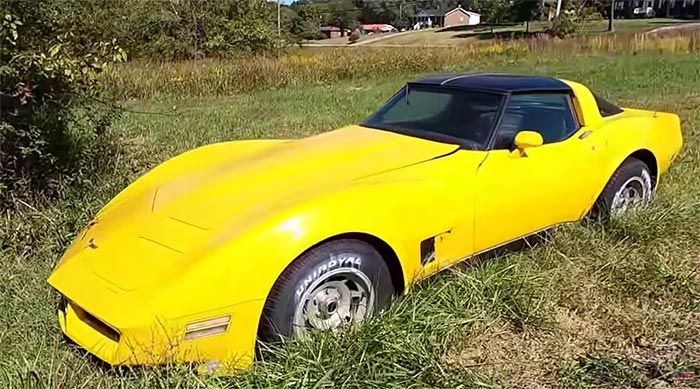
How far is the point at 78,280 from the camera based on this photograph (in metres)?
2.73

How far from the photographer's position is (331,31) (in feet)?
228

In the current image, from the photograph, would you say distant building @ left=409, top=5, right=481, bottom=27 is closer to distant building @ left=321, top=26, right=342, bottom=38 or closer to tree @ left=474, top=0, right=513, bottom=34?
distant building @ left=321, top=26, right=342, bottom=38

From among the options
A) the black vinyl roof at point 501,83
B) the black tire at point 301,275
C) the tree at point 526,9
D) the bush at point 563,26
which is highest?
the tree at point 526,9

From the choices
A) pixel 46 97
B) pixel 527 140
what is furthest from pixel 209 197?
pixel 46 97

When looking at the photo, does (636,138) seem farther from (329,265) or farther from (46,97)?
(46,97)

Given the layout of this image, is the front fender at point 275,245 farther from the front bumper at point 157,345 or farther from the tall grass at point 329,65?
the tall grass at point 329,65

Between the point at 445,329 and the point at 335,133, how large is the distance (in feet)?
5.58

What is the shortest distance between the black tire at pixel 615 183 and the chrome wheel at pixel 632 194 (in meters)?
0.02

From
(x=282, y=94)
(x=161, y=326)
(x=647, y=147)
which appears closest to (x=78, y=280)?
(x=161, y=326)

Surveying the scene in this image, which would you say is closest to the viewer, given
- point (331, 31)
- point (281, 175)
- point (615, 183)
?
point (281, 175)

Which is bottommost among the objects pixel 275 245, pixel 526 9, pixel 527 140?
pixel 275 245

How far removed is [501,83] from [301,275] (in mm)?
2162

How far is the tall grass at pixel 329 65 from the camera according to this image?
1540 centimetres

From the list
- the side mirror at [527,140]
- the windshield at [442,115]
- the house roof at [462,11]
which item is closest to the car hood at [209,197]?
the windshield at [442,115]
